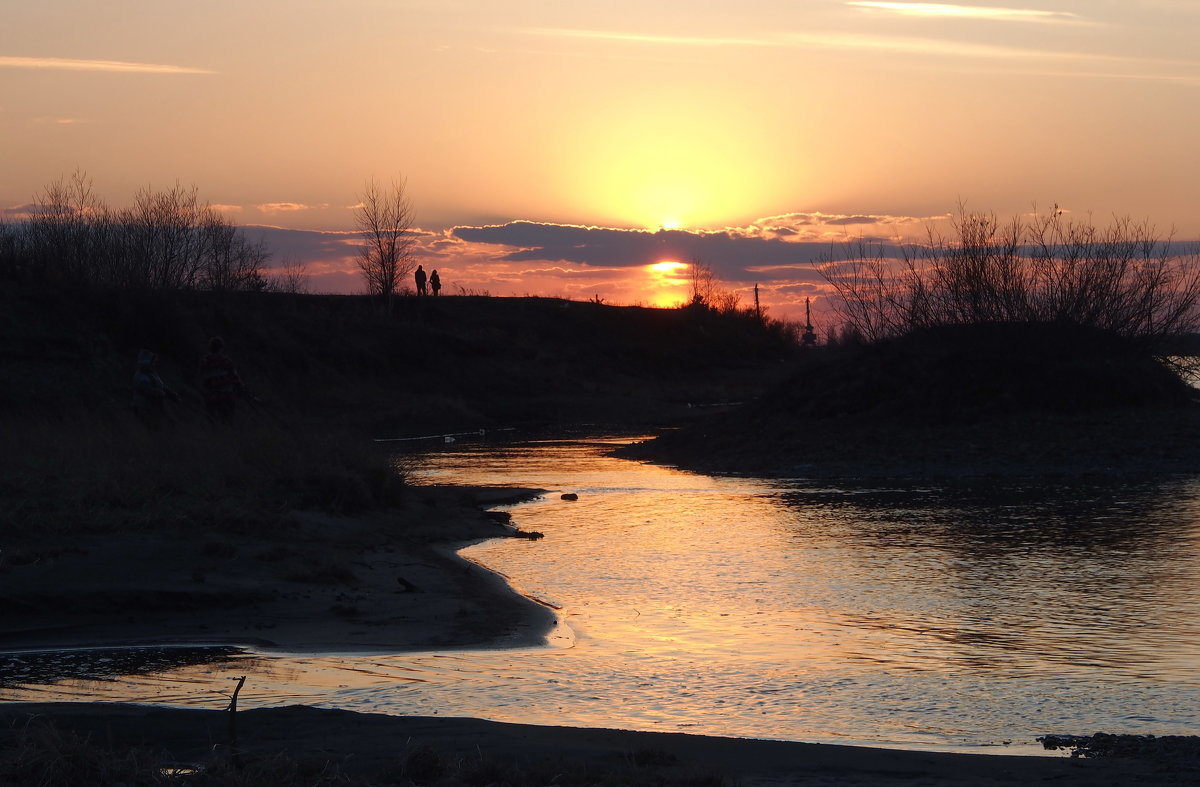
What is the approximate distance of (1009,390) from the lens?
31.0 m

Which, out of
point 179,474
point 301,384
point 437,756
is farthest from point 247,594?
point 301,384

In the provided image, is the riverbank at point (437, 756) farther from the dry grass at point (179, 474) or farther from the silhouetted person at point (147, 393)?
the silhouetted person at point (147, 393)

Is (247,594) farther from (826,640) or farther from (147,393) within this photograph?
(147,393)

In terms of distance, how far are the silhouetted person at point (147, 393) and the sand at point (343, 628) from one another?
5.15m

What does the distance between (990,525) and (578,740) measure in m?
12.1

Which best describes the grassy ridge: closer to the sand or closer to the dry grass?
the dry grass

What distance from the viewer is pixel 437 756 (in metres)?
5.83

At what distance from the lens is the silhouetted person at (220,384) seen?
20.7 metres

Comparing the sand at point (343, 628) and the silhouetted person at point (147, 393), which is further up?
the silhouetted person at point (147, 393)

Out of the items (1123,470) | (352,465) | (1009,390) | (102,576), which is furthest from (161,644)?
(1009,390)

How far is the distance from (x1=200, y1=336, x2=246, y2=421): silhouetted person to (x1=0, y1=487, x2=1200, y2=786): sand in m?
4.53

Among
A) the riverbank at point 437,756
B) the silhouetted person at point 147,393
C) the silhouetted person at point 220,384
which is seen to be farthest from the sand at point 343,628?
the silhouetted person at point 147,393

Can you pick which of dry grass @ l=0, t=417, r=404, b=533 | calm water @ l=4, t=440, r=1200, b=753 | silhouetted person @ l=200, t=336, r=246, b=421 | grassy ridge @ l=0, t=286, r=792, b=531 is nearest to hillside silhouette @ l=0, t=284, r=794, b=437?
grassy ridge @ l=0, t=286, r=792, b=531

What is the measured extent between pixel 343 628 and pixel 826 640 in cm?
401
